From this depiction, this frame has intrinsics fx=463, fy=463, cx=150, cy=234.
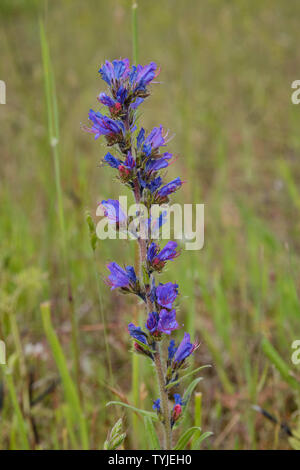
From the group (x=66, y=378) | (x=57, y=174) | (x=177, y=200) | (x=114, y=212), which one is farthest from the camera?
(x=177, y=200)

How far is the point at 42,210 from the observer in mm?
4531

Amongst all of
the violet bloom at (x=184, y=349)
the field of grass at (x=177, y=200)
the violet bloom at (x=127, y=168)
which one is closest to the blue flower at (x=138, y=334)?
the violet bloom at (x=184, y=349)

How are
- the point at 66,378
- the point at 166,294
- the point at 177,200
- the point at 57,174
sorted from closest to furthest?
the point at 166,294, the point at 66,378, the point at 57,174, the point at 177,200

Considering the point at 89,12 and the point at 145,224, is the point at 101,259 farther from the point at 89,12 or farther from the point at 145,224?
the point at 89,12

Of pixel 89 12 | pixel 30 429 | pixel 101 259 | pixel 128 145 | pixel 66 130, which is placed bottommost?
pixel 30 429

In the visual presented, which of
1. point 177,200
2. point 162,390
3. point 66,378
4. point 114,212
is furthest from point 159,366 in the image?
point 177,200

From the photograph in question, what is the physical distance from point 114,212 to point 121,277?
222 mm

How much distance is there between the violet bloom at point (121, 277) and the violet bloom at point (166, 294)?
0.12m

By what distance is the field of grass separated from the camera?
2352 millimetres

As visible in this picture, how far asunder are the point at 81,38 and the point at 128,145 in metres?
6.19

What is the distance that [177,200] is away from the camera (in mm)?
4410

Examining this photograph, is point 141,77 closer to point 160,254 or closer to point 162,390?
point 160,254

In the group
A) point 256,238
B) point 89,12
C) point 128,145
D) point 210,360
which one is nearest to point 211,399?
point 210,360

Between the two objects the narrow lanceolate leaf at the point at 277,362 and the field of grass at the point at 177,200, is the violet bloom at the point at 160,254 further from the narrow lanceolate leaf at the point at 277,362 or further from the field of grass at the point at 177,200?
the narrow lanceolate leaf at the point at 277,362
